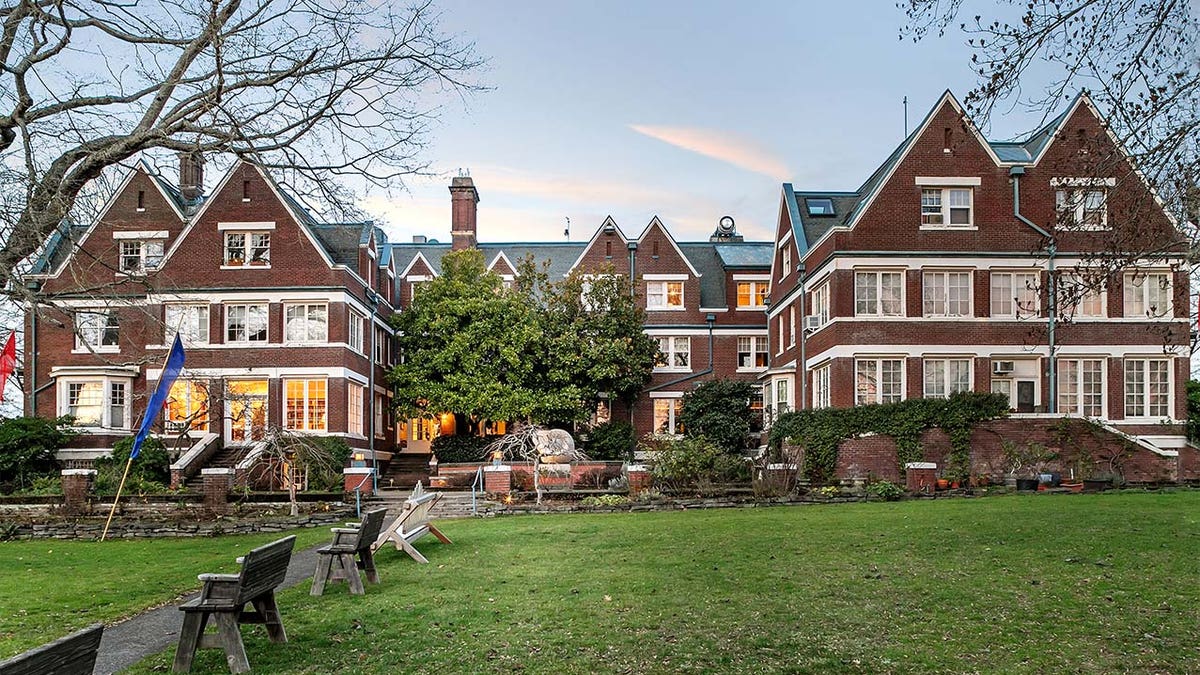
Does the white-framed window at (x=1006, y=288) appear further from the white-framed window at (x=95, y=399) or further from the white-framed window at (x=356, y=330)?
the white-framed window at (x=95, y=399)

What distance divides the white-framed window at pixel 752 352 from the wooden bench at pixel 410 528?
3018cm

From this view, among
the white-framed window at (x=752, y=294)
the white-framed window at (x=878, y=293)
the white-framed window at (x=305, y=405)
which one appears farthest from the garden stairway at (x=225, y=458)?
the white-framed window at (x=752, y=294)

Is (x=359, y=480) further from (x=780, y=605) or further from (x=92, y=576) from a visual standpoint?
(x=780, y=605)

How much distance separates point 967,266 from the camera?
33.5 m

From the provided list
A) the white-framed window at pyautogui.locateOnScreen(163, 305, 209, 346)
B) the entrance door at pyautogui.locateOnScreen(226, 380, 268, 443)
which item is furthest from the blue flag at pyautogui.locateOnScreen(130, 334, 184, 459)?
the white-framed window at pyautogui.locateOnScreen(163, 305, 209, 346)

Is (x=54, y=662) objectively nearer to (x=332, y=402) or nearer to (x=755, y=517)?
(x=755, y=517)

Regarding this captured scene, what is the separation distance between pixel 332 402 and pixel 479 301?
22.3ft

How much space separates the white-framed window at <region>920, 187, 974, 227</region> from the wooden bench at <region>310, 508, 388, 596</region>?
25.6 meters

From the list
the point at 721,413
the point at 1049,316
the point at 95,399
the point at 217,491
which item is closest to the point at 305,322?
the point at 95,399

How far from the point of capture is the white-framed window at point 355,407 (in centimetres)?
3800

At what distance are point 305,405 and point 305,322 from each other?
118 inches

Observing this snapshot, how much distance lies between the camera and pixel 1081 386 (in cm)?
3334

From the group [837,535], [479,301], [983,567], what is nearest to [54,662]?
[983,567]

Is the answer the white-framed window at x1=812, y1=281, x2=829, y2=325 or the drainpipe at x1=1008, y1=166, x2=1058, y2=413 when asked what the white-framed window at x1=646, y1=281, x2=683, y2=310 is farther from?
the drainpipe at x1=1008, y1=166, x2=1058, y2=413
